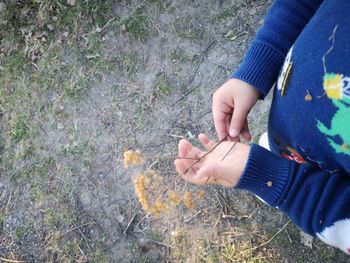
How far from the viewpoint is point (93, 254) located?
188 cm

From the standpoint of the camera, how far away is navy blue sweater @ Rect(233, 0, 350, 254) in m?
0.92

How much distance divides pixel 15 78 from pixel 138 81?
0.67 metres

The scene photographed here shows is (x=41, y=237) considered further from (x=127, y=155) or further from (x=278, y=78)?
(x=278, y=78)

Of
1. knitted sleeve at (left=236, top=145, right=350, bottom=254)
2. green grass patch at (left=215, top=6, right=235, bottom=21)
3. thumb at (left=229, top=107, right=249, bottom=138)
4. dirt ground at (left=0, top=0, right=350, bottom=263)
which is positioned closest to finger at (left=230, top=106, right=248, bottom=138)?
thumb at (left=229, top=107, right=249, bottom=138)

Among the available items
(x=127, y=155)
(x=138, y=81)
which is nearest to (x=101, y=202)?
(x=138, y=81)

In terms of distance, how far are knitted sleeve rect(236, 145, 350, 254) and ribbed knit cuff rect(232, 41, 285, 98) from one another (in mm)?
201

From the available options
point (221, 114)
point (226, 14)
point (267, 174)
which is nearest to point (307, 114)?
point (267, 174)

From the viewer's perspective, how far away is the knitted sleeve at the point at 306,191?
3.27ft

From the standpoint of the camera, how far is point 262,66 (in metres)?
1.19

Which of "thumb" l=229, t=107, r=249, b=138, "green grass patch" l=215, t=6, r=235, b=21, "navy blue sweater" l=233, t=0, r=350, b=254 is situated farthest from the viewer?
"green grass patch" l=215, t=6, r=235, b=21

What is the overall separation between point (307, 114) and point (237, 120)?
26 centimetres

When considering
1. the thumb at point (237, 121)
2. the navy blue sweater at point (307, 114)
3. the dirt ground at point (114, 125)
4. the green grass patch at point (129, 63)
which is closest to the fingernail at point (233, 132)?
the thumb at point (237, 121)

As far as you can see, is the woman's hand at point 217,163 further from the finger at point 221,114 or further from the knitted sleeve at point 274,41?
the knitted sleeve at point 274,41

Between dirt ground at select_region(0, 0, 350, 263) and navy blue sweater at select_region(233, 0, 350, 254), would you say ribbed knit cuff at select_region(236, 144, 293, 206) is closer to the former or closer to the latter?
navy blue sweater at select_region(233, 0, 350, 254)
